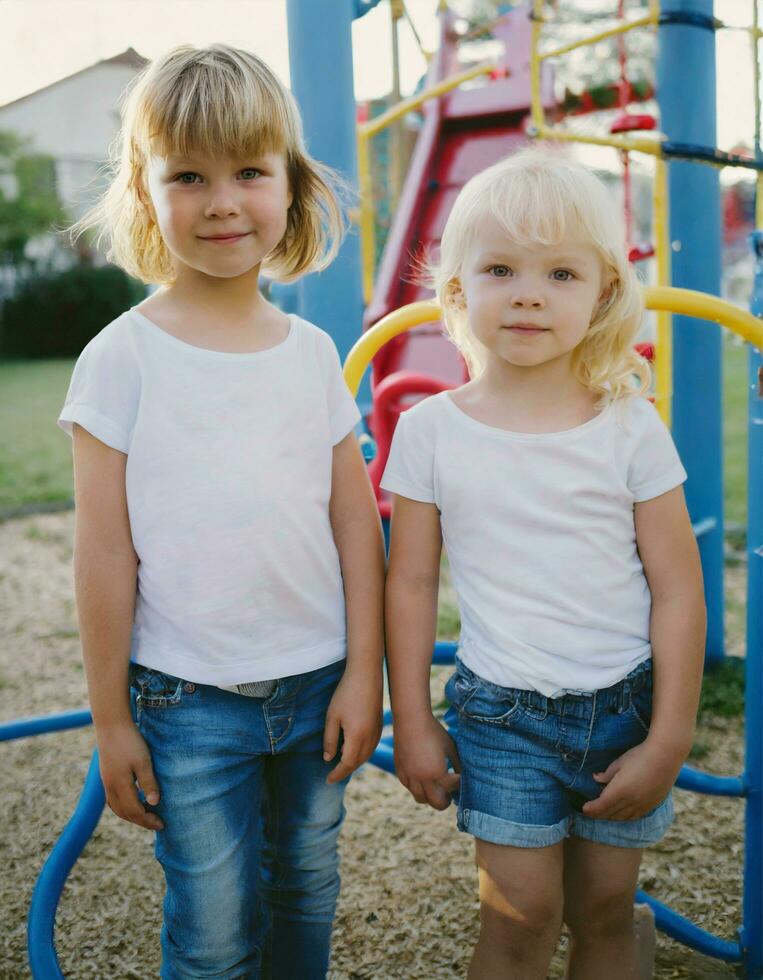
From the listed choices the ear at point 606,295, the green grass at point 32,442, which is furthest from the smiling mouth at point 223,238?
the green grass at point 32,442

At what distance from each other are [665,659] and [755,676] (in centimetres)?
39

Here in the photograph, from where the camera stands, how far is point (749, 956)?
1.69 metres

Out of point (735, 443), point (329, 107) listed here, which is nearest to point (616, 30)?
point (329, 107)

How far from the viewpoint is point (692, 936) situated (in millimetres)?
1745

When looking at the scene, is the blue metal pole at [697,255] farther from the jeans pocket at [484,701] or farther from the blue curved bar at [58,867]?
the blue curved bar at [58,867]

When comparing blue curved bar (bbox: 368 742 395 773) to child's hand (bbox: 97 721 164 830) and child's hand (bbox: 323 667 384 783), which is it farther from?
child's hand (bbox: 97 721 164 830)

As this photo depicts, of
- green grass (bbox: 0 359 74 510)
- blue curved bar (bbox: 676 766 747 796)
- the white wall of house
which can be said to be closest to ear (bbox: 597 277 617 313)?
blue curved bar (bbox: 676 766 747 796)

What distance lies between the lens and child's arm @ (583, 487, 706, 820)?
1.28 meters

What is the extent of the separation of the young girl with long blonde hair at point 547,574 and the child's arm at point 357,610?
4 centimetres

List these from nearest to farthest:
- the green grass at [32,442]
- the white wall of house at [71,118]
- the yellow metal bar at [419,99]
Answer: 1. the yellow metal bar at [419,99]
2. the green grass at [32,442]
3. the white wall of house at [71,118]

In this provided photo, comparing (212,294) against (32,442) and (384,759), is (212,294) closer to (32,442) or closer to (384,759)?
(384,759)

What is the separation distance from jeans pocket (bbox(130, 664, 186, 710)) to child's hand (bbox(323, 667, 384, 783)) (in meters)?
0.21

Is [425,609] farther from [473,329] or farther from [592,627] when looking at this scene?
[473,329]

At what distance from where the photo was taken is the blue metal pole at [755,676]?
1.58m
